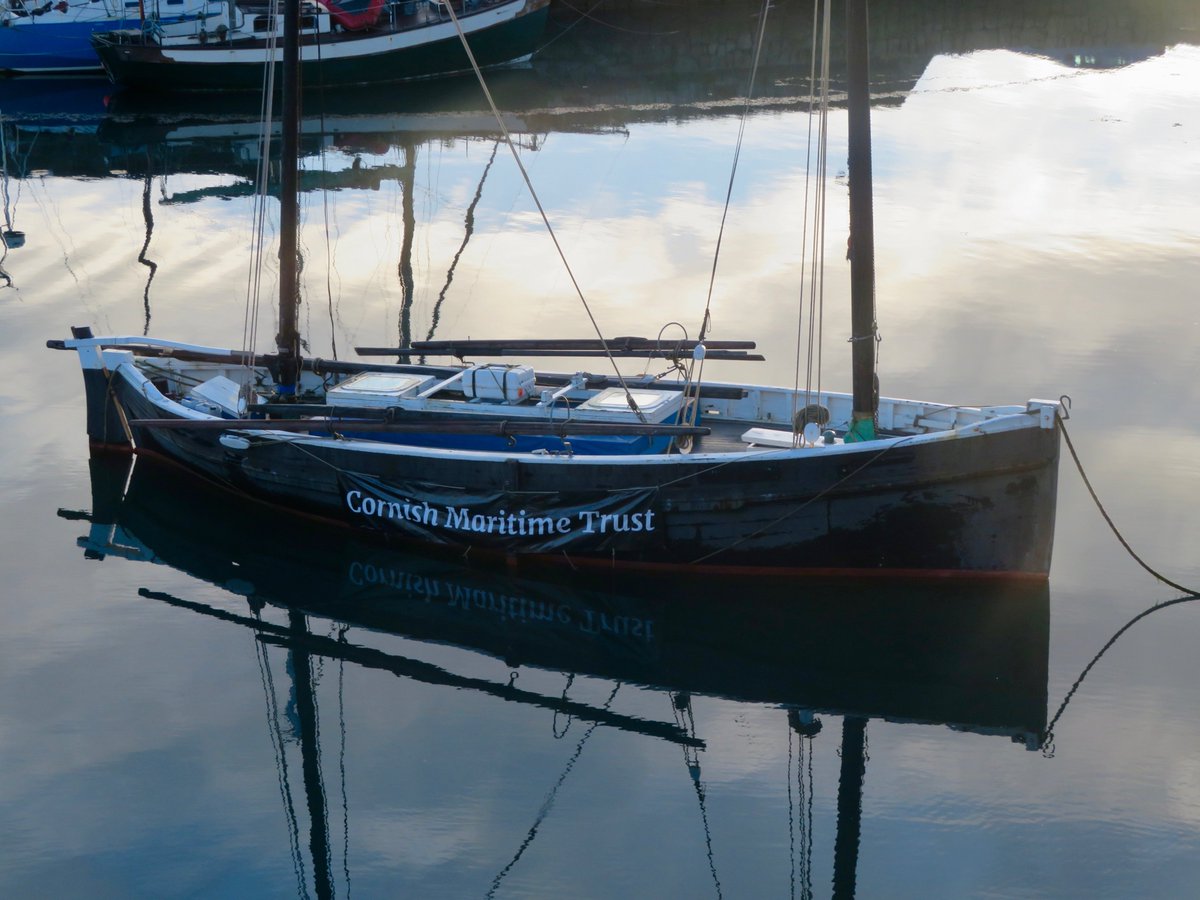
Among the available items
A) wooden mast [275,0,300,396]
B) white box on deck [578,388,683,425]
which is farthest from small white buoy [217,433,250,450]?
white box on deck [578,388,683,425]

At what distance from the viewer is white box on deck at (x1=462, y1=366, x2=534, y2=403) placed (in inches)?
766

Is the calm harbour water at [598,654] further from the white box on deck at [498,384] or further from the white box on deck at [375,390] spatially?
the white box on deck at [498,384]

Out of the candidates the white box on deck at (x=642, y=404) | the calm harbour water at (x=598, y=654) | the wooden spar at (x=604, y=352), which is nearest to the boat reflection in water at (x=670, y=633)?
the calm harbour water at (x=598, y=654)

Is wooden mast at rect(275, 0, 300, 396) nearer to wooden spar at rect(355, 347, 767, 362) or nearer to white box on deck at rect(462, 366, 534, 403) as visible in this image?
wooden spar at rect(355, 347, 767, 362)

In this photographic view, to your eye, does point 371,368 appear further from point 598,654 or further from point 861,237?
point 861,237

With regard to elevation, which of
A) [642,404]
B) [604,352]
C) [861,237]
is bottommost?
[642,404]

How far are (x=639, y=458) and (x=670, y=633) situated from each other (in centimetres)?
220

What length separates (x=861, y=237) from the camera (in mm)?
17266

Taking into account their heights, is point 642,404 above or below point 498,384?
below

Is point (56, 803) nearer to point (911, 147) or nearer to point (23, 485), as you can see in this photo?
point (23, 485)

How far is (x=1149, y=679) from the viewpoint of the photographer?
15914 millimetres

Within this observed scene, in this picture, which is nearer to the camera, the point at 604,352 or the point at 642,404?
the point at 642,404

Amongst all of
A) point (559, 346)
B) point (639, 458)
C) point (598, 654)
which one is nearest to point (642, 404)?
point (639, 458)

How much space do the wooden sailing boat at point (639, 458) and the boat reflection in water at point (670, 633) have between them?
1.38 ft
